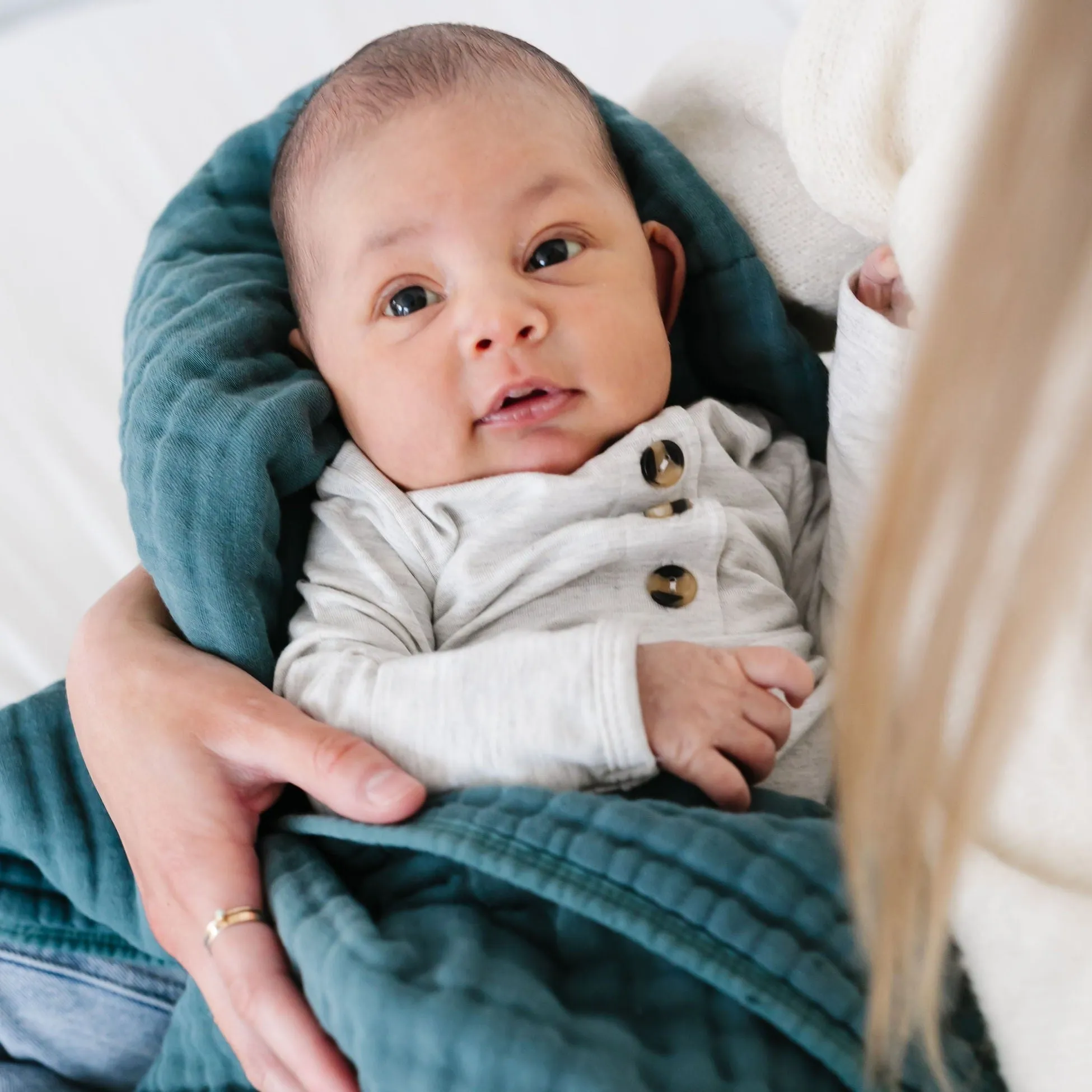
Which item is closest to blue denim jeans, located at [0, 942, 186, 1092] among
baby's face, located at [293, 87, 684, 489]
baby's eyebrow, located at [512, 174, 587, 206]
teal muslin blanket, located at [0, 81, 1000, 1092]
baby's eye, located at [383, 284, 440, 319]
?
teal muslin blanket, located at [0, 81, 1000, 1092]

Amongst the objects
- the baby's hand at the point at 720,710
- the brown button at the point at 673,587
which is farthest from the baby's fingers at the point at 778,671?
the brown button at the point at 673,587

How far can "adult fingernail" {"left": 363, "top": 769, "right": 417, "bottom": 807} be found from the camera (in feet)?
1.89

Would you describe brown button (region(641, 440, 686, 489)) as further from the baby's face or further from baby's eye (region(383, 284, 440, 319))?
baby's eye (region(383, 284, 440, 319))

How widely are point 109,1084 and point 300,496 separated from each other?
505mm

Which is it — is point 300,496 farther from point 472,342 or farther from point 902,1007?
point 902,1007

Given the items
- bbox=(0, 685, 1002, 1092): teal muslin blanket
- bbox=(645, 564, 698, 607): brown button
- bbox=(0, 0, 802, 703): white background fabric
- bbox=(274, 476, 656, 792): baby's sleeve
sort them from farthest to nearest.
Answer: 1. bbox=(0, 0, 802, 703): white background fabric
2. bbox=(645, 564, 698, 607): brown button
3. bbox=(274, 476, 656, 792): baby's sleeve
4. bbox=(0, 685, 1002, 1092): teal muslin blanket

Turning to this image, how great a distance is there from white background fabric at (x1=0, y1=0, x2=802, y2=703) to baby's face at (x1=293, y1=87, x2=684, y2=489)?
1.66ft

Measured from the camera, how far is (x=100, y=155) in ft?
4.45

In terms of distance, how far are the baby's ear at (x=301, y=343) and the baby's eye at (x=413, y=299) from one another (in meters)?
0.13

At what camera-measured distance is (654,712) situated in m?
0.61

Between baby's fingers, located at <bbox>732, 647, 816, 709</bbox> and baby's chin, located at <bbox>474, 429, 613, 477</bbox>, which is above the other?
baby's chin, located at <bbox>474, 429, 613, 477</bbox>

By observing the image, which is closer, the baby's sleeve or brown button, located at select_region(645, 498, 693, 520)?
the baby's sleeve

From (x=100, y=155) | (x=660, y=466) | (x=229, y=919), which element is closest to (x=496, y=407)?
(x=660, y=466)

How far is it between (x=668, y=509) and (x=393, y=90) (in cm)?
40
